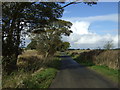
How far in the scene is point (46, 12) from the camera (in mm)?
18625

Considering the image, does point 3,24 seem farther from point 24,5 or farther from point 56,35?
point 56,35

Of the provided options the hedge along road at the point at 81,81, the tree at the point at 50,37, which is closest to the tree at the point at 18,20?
the hedge along road at the point at 81,81

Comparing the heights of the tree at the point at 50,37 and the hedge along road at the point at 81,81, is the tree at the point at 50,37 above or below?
above

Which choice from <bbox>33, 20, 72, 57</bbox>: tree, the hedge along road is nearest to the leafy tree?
the hedge along road

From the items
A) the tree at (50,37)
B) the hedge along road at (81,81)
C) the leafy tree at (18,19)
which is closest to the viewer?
the hedge along road at (81,81)

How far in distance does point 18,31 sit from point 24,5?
9.11 feet

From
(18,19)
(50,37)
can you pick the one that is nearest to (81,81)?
(18,19)

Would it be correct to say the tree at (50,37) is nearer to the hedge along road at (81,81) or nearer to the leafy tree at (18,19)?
the leafy tree at (18,19)

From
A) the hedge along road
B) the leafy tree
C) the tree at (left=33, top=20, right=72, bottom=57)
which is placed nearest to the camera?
the hedge along road

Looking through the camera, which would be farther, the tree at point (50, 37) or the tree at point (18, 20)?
the tree at point (50, 37)

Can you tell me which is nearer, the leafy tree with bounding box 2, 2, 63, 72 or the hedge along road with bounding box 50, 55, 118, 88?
the hedge along road with bounding box 50, 55, 118, 88

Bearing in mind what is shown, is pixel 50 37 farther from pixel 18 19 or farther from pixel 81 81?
pixel 81 81

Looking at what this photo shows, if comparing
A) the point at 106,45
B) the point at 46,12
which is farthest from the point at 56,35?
the point at 46,12

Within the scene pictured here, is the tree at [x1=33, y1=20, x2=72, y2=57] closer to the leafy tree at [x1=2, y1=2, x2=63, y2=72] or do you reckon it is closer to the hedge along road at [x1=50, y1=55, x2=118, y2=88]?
the leafy tree at [x1=2, y1=2, x2=63, y2=72]
